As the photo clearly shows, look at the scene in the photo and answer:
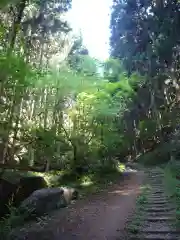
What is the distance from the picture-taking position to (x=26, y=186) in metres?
11.4

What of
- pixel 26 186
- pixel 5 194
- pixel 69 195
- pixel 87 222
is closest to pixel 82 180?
pixel 69 195

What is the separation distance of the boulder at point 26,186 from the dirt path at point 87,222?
178cm

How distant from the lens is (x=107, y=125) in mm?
17891

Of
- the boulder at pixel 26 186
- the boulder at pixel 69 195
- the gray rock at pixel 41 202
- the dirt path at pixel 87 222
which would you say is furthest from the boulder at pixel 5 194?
the dirt path at pixel 87 222

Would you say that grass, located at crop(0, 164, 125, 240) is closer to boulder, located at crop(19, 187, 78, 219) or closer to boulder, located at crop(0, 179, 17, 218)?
boulder, located at crop(0, 179, 17, 218)

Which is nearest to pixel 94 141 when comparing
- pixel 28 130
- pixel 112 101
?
pixel 112 101

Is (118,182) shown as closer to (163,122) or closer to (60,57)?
(60,57)

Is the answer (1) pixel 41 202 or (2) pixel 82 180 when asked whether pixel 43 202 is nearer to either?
(1) pixel 41 202

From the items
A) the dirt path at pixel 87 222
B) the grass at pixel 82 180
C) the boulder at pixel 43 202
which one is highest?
the grass at pixel 82 180

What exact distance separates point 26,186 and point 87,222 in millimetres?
4012

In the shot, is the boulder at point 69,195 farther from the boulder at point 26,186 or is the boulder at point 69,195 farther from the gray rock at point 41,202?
the boulder at point 26,186

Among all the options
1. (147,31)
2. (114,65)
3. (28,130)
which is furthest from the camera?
(147,31)

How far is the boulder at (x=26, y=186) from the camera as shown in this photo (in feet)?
36.0

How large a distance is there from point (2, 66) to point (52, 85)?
6.69 meters
